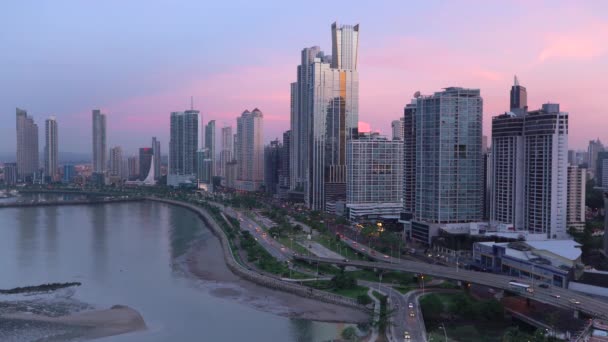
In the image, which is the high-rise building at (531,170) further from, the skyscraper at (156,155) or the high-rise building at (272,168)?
the skyscraper at (156,155)

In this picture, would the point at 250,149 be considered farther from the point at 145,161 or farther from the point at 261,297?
the point at 261,297

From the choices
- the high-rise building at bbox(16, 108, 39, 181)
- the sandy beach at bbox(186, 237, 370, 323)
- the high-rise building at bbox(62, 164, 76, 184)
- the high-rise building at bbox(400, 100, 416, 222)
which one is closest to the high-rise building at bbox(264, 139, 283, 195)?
the high-rise building at bbox(400, 100, 416, 222)

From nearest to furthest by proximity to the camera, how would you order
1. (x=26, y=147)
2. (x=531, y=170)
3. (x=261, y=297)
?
(x=261, y=297)
(x=531, y=170)
(x=26, y=147)

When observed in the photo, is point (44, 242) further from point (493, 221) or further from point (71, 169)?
point (71, 169)

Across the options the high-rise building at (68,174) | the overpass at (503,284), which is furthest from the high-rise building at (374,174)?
the high-rise building at (68,174)

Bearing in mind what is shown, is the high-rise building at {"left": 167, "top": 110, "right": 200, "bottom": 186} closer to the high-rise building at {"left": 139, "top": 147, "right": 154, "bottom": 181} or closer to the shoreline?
the high-rise building at {"left": 139, "top": 147, "right": 154, "bottom": 181}

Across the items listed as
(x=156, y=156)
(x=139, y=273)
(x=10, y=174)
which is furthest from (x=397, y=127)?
(x=10, y=174)

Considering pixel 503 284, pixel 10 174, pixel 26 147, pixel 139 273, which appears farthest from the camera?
pixel 26 147
